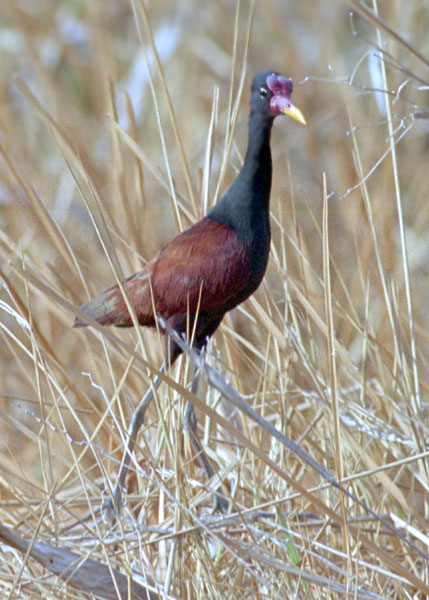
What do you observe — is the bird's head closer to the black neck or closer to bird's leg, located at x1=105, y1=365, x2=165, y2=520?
the black neck

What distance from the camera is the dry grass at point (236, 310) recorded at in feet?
3.39

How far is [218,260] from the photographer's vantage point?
49.3 inches

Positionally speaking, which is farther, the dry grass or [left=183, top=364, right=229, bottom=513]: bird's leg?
[left=183, top=364, right=229, bottom=513]: bird's leg

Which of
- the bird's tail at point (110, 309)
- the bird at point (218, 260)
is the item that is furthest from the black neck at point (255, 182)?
the bird's tail at point (110, 309)

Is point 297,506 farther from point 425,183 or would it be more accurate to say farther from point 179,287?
point 425,183

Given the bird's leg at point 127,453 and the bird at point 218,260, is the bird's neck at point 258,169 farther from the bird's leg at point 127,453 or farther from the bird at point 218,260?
the bird's leg at point 127,453

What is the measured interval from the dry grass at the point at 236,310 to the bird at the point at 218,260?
2.1 inches

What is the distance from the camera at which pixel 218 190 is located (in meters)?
1.44

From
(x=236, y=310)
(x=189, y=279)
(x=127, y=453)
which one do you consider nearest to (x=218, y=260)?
(x=189, y=279)

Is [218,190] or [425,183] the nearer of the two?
[218,190]

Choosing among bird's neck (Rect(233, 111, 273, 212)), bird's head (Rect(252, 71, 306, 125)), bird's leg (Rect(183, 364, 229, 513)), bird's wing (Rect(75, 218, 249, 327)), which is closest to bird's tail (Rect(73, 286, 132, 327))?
bird's wing (Rect(75, 218, 249, 327))

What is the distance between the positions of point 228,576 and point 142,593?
11 cm

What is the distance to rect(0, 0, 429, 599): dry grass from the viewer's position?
1032mm

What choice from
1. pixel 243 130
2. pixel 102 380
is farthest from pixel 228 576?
pixel 243 130
